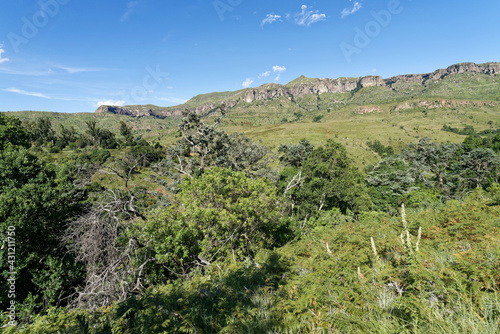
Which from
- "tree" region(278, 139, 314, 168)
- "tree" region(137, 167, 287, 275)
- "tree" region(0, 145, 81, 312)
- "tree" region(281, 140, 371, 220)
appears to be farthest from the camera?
"tree" region(278, 139, 314, 168)

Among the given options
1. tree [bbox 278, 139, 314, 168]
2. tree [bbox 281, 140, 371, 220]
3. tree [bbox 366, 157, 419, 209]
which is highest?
tree [bbox 278, 139, 314, 168]

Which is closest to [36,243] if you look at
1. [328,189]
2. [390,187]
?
[328,189]

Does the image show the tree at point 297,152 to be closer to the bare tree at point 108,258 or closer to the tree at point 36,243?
the bare tree at point 108,258

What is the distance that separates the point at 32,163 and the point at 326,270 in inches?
762

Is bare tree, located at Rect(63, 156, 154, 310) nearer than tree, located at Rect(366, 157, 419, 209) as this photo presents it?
Yes

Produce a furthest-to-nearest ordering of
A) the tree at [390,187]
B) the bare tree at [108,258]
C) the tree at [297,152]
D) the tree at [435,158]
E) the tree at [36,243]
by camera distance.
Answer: the tree at [435,158], the tree at [297,152], the tree at [390,187], the tree at [36,243], the bare tree at [108,258]

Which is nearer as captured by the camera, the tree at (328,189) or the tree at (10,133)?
the tree at (10,133)

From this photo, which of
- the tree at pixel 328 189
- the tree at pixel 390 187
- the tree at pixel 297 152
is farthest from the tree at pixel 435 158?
the tree at pixel 328 189

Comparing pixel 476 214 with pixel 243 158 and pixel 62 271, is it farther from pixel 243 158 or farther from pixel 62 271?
pixel 243 158

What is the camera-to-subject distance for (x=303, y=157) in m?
35.6

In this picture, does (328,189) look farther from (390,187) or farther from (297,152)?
(297,152)

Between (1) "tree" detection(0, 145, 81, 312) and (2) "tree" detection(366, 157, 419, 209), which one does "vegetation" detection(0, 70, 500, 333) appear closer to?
(1) "tree" detection(0, 145, 81, 312)

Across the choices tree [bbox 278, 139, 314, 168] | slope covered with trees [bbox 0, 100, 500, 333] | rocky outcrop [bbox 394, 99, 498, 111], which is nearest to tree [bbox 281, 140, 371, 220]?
slope covered with trees [bbox 0, 100, 500, 333]

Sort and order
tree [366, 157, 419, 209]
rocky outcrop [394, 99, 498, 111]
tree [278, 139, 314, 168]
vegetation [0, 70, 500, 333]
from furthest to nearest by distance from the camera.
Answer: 1. rocky outcrop [394, 99, 498, 111]
2. tree [278, 139, 314, 168]
3. tree [366, 157, 419, 209]
4. vegetation [0, 70, 500, 333]
